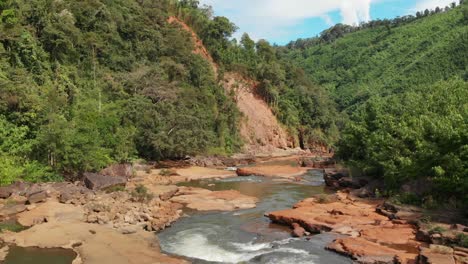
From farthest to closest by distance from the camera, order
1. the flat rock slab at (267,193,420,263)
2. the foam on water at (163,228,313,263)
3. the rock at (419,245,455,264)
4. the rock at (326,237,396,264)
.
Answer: the foam on water at (163,228,313,263), the flat rock slab at (267,193,420,263), the rock at (326,237,396,264), the rock at (419,245,455,264)

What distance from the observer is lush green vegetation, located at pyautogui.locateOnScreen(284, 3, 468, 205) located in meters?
23.5

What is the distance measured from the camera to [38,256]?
649 inches

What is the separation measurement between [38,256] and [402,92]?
9628 cm

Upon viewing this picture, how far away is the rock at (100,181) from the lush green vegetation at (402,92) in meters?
19.5

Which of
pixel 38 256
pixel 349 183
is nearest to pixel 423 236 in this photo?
pixel 38 256

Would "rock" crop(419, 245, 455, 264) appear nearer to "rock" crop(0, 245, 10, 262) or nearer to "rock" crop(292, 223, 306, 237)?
"rock" crop(292, 223, 306, 237)

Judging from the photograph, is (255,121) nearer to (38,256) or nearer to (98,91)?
(98,91)

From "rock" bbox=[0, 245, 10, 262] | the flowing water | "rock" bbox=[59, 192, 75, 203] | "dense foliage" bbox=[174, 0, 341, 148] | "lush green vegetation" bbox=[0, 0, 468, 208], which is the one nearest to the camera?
"rock" bbox=[0, 245, 10, 262]

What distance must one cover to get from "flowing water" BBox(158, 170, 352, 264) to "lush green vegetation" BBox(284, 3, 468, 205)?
313 inches

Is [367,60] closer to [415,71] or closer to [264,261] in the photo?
[415,71]

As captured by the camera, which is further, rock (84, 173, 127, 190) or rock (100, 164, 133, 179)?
rock (100, 164, 133, 179)

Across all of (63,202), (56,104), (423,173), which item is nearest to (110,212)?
(63,202)

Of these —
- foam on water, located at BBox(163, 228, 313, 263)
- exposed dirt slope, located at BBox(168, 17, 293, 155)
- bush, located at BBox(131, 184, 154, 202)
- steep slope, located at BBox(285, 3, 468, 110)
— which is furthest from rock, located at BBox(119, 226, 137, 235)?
steep slope, located at BBox(285, 3, 468, 110)

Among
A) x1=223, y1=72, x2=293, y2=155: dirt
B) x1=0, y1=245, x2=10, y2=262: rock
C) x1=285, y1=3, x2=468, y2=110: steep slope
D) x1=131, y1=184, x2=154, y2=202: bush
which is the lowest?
x1=0, y1=245, x2=10, y2=262: rock
